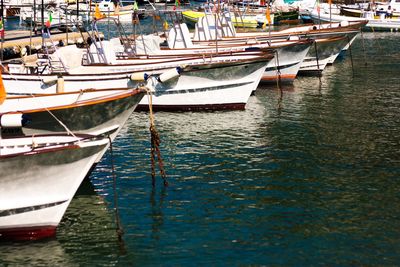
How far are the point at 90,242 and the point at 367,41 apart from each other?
64363mm

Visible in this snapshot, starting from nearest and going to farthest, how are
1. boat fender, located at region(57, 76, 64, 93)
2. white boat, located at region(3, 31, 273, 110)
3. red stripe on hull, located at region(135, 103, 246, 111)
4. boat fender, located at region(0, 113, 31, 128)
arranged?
boat fender, located at region(0, 113, 31, 128)
boat fender, located at region(57, 76, 64, 93)
white boat, located at region(3, 31, 273, 110)
red stripe on hull, located at region(135, 103, 246, 111)

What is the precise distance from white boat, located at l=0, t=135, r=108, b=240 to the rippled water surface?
615mm

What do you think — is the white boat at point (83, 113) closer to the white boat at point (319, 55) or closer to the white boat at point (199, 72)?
the white boat at point (199, 72)

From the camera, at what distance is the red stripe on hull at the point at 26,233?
68.0 ft

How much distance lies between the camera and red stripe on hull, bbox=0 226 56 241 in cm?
2073

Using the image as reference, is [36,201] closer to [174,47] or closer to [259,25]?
[174,47]

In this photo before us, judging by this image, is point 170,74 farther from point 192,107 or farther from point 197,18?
point 197,18

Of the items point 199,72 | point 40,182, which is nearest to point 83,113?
point 40,182

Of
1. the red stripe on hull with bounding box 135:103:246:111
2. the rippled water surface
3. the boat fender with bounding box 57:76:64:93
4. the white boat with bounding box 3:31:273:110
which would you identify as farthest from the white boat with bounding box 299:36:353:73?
A: the boat fender with bounding box 57:76:64:93

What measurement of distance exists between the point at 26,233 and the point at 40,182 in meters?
1.77

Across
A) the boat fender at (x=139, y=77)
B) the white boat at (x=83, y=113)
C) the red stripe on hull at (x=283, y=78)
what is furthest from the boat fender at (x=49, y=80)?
the red stripe on hull at (x=283, y=78)

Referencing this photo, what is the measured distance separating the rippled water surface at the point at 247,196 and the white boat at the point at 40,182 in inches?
24.2

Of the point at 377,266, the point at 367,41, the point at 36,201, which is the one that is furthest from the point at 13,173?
the point at 367,41

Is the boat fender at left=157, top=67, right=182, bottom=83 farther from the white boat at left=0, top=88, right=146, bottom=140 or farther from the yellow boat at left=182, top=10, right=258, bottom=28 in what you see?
the yellow boat at left=182, top=10, right=258, bottom=28
